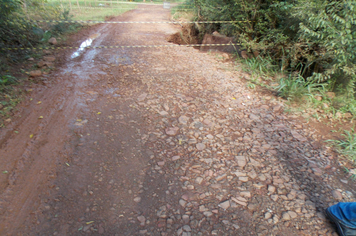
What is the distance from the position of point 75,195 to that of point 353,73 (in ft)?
15.0

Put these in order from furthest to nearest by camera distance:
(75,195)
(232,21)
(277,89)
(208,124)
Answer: (232,21) < (277,89) < (208,124) < (75,195)

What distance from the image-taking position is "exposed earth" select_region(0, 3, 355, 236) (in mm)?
2293

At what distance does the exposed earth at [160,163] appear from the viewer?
229 cm

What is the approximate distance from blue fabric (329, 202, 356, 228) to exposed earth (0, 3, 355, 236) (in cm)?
16

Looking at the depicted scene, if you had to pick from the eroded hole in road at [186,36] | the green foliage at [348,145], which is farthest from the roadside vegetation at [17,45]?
the green foliage at [348,145]

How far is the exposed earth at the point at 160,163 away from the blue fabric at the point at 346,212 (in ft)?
0.53

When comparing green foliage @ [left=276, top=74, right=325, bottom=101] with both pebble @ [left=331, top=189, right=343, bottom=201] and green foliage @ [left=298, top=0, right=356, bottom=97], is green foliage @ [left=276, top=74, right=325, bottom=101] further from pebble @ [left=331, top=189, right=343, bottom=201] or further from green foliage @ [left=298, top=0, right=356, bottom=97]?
pebble @ [left=331, top=189, right=343, bottom=201]

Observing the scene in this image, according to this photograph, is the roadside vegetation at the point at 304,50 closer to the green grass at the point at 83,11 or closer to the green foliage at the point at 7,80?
the green foliage at the point at 7,80

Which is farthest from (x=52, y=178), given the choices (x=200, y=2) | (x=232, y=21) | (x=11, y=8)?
(x=200, y=2)

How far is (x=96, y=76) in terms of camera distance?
5.19 meters

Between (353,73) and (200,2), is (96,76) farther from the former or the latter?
(200,2)

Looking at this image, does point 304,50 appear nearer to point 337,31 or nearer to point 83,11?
point 337,31

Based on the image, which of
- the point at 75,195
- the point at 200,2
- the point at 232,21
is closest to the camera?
the point at 75,195

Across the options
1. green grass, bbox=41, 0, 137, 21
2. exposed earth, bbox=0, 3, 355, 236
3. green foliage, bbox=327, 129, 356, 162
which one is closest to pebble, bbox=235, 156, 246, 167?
exposed earth, bbox=0, 3, 355, 236
